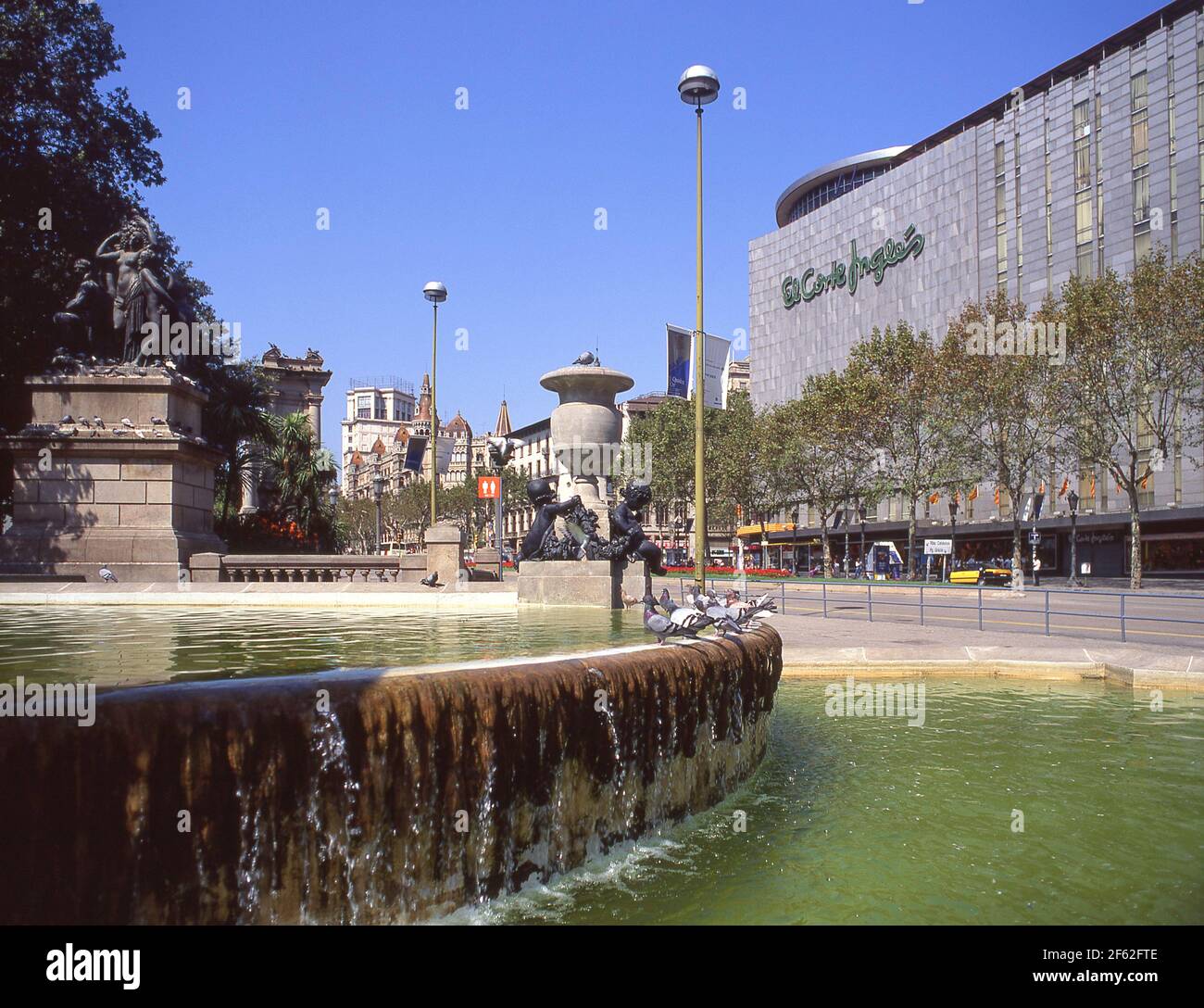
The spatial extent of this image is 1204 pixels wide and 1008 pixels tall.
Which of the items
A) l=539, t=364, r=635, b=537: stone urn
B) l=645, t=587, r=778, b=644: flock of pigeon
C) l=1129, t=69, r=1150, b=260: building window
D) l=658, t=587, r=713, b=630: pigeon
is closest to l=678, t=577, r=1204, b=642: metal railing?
l=539, t=364, r=635, b=537: stone urn

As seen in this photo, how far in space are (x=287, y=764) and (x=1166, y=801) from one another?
7039 millimetres

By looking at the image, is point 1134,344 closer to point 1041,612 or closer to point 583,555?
point 1041,612

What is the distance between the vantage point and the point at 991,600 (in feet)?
98.0

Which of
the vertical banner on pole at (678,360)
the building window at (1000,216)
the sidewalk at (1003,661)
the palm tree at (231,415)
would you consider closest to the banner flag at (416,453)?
the palm tree at (231,415)

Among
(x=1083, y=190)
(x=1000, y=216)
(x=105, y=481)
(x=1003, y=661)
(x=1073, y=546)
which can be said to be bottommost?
(x=1003, y=661)

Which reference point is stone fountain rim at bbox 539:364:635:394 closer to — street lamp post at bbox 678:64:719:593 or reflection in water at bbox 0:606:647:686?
street lamp post at bbox 678:64:719:593

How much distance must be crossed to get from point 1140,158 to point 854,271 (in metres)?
34.3

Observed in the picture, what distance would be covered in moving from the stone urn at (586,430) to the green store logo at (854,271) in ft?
234

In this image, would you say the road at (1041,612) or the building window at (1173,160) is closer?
→ the road at (1041,612)

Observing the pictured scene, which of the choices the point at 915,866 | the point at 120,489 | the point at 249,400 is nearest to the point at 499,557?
the point at 120,489

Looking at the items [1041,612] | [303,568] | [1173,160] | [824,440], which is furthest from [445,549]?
[1173,160]

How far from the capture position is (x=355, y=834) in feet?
16.2

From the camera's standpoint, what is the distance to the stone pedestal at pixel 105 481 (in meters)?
19.8

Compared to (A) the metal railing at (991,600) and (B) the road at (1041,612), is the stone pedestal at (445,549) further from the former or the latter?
(A) the metal railing at (991,600)
